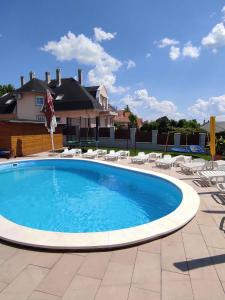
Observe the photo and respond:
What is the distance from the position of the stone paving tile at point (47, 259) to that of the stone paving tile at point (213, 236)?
2.99 metres

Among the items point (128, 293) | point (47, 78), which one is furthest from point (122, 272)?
point (47, 78)

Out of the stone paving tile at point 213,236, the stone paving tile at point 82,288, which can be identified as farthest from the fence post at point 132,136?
the stone paving tile at point 82,288

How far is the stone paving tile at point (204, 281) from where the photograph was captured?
3418 mm

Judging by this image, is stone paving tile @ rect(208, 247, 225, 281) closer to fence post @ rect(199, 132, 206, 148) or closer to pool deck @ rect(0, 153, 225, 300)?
pool deck @ rect(0, 153, 225, 300)

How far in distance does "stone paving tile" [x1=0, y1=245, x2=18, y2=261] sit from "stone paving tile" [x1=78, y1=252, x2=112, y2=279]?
142 cm

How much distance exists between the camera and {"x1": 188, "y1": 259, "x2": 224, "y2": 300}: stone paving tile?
342cm

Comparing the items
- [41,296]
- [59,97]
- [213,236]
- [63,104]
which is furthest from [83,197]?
[59,97]

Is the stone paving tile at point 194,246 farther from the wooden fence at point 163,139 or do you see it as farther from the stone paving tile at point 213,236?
the wooden fence at point 163,139

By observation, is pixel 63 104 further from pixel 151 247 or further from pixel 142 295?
pixel 142 295

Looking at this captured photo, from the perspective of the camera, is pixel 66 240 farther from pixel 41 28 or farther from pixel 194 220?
pixel 41 28

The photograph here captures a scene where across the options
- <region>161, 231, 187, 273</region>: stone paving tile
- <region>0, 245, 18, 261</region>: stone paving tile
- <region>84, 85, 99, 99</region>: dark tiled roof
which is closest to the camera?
<region>161, 231, 187, 273</region>: stone paving tile

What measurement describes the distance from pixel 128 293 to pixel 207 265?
1.56 meters

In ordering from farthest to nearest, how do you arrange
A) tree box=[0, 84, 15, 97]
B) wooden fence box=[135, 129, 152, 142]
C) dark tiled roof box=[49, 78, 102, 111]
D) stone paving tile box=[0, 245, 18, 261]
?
tree box=[0, 84, 15, 97]
dark tiled roof box=[49, 78, 102, 111]
wooden fence box=[135, 129, 152, 142]
stone paving tile box=[0, 245, 18, 261]

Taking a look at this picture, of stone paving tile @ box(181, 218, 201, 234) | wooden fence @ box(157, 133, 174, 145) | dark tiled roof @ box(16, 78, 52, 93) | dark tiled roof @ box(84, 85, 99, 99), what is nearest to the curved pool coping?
stone paving tile @ box(181, 218, 201, 234)
